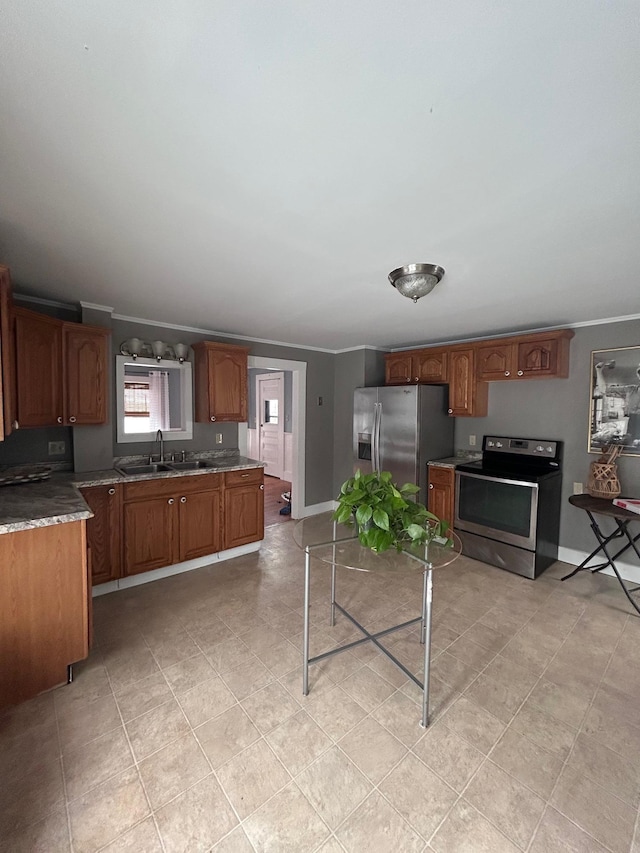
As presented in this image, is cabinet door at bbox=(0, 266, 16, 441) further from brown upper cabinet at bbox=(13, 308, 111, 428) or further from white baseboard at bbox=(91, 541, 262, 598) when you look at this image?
white baseboard at bbox=(91, 541, 262, 598)

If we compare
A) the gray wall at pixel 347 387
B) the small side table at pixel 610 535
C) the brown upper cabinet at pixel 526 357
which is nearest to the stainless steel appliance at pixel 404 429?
the gray wall at pixel 347 387

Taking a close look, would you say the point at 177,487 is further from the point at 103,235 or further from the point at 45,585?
the point at 103,235

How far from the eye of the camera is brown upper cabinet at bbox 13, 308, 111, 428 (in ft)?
8.13

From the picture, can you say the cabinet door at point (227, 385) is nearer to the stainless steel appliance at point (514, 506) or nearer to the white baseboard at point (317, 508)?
the white baseboard at point (317, 508)

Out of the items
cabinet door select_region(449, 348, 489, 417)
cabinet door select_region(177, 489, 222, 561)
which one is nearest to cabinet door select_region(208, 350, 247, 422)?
cabinet door select_region(177, 489, 222, 561)

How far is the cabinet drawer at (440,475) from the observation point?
12.2 ft

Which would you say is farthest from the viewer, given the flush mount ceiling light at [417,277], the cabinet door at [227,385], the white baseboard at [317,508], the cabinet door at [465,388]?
the white baseboard at [317,508]

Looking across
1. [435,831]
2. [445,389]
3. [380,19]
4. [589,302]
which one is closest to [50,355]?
[380,19]

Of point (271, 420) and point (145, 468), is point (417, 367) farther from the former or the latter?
point (271, 420)

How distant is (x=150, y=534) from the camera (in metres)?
2.96

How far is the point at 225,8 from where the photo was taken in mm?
728

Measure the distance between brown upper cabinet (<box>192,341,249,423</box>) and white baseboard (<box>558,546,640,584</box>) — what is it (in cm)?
356

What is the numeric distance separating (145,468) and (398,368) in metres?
3.10

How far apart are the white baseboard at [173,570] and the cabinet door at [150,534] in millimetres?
97
